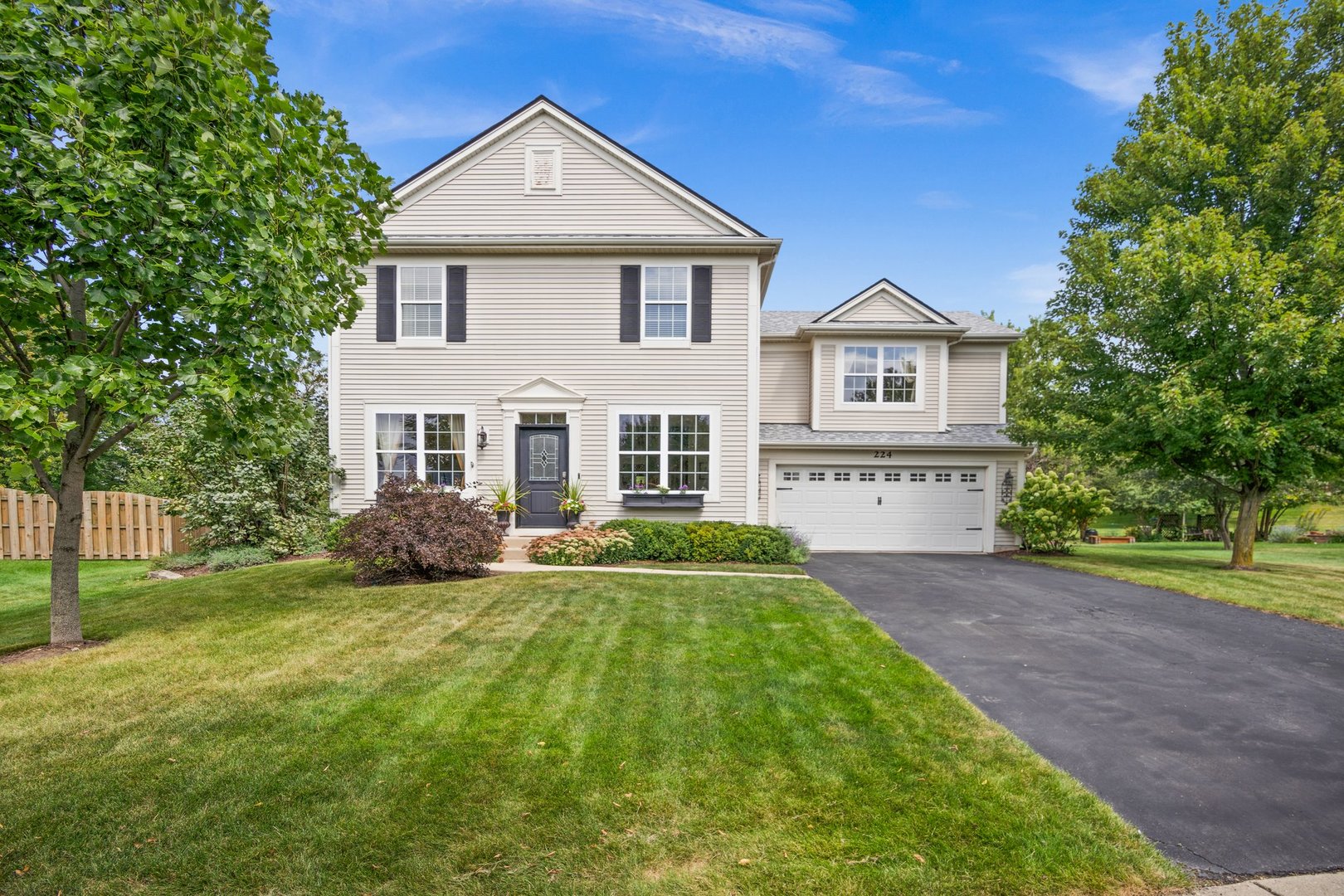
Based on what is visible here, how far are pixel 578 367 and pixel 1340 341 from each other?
13436 millimetres

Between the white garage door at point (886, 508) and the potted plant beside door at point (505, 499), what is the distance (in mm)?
5921

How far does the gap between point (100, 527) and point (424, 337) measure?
7.40m

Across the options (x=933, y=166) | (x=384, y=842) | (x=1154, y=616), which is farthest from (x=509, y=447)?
(x=933, y=166)

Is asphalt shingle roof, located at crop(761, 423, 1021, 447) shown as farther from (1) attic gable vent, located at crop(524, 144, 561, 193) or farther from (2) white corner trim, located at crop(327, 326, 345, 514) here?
(2) white corner trim, located at crop(327, 326, 345, 514)

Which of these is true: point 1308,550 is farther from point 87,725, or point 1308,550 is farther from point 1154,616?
point 87,725

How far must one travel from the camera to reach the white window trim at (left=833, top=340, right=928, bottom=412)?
13.9m

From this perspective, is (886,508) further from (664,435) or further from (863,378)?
(664,435)

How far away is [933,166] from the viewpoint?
53.8 ft

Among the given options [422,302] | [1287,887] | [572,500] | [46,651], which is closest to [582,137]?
[422,302]

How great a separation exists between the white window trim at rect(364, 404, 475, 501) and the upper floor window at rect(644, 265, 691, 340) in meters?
Answer: 4.06

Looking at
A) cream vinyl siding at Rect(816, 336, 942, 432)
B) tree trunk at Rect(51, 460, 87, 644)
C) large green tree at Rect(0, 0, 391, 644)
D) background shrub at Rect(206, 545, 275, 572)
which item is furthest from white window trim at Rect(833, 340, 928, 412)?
tree trunk at Rect(51, 460, 87, 644)

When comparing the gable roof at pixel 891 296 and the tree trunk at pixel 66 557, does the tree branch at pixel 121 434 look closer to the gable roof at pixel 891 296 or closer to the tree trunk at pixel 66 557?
the tree trunk at pixel 66 557

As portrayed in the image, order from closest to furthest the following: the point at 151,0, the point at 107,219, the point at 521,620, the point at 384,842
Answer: the point at 384,842 < the point at 107,219 < the point at 151,0 < the point at 521,620

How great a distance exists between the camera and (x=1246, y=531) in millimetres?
11367
